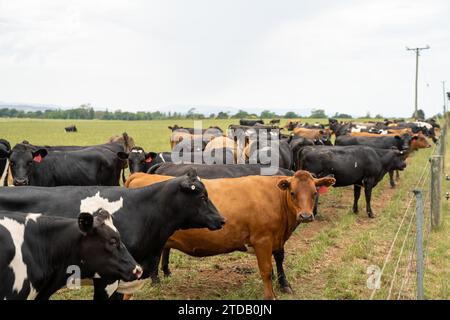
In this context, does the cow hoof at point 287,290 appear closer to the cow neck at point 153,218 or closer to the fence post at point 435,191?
the cow neck at point 153,218

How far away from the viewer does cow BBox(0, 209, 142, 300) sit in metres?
4.36

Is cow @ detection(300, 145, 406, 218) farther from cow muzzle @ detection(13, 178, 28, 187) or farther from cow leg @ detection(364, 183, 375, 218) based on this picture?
cow muzzle @ detection(13, 178, 28, 187)

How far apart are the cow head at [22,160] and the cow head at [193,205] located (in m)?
4.30

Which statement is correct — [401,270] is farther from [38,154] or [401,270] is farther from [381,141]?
[381,141]

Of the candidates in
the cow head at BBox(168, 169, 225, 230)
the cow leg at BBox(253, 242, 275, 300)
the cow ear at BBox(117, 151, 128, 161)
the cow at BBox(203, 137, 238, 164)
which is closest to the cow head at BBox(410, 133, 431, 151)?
the cow at BBox(203, 137, 238, 164)

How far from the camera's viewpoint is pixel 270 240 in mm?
6484

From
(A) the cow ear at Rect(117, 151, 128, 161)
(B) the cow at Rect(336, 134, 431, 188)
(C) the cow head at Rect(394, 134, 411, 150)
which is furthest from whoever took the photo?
(B) the cow at Rect(336, 134, 431, 188)

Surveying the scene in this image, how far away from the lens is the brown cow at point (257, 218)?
6438mm

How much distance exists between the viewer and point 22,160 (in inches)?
362

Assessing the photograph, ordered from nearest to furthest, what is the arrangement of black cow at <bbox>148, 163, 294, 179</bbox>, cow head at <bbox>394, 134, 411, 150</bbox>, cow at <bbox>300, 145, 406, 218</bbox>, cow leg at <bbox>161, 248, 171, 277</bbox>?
1. cow leg at <bbox>161, 248, 171, 277</bbox>
2. black cow at <bbox>148, 163, 294, 179</bbox>
3. cow at <bbox>300, 145, 406, 218</bbox>
4. cow head at <bbox>394, 134, 411, 150</bbox>

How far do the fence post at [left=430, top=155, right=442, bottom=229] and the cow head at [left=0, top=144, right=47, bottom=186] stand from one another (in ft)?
23.2
